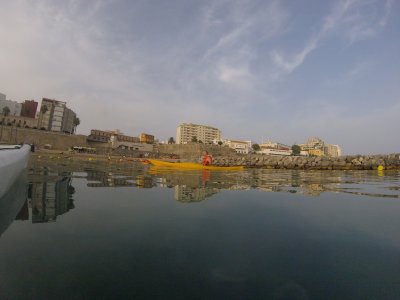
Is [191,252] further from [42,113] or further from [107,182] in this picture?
[42,113]

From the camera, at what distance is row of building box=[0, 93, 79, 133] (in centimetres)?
10088

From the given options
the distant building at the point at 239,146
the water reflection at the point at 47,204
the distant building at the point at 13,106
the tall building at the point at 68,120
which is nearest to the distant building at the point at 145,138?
the tall building at the point at 68,120

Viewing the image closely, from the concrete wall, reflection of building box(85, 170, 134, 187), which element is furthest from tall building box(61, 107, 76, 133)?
reflection of building box(85, 170, 134, 187)

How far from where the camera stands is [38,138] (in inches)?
3078

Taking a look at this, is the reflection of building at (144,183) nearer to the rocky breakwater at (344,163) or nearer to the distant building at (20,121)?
the rocky breakwater at (344,163)

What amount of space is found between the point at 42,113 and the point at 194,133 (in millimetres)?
88096

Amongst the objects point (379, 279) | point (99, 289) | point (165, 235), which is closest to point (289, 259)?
point (379, 279)

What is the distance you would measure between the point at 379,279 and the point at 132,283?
212 centimetres

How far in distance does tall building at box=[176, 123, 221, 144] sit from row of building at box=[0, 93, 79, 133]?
67902mm

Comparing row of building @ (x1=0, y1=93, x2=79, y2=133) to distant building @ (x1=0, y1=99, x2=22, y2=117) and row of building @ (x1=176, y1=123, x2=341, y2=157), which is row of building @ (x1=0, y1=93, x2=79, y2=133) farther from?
row of building @ (x1=176, y1=123, x2=341, y2=157)

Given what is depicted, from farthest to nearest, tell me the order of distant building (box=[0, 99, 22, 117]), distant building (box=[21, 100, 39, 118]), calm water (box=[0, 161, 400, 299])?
distant building (box=[0, 99, 22, 117]) < distant building (box=[21, 100, 39, 118]) < calm water (box=[0, 161, 400, 299])

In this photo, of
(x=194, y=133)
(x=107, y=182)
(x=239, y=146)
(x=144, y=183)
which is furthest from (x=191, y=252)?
(x=194, y=133)

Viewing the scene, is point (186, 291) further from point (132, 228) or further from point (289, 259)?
point (132, 228)

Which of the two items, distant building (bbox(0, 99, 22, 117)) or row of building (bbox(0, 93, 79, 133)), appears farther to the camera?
distant building (bbox(0, 99, 22, 117))
